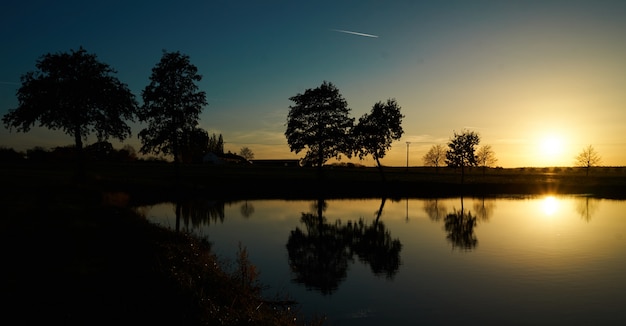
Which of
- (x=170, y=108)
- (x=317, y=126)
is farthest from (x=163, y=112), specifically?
(x=317, y=126)

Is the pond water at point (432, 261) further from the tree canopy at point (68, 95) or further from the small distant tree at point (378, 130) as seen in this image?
the small distant tree at point (378, 130)

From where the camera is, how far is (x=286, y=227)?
1227 inches

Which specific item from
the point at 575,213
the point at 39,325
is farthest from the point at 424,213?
the point at 39,325

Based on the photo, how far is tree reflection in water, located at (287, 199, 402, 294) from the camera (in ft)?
59.3

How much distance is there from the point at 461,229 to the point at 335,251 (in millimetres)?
12607

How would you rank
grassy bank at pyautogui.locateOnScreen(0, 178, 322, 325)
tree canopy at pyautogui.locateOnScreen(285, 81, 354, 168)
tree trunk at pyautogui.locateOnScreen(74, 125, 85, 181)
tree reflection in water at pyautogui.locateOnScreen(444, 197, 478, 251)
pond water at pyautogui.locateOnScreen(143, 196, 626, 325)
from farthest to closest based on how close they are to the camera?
tree canopy at pyautogui.locateOnScreen(285, 81, 354, 168) → tree trunk at pyautogui.locateOnScreen(74, 125, 85, 181) → tree reflection in water at pyautogui.locateOnScreen(444, 197, 478, 251) → pond water at pyautogui.locateOnScreen(143, 196, 626, 325) → grassy bank at pyautogui.locateOnScreen(0, 178, 322, 325)

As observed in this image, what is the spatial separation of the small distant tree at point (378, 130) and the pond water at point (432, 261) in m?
40.0

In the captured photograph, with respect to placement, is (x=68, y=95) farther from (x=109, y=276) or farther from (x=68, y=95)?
(x=109, y=276)

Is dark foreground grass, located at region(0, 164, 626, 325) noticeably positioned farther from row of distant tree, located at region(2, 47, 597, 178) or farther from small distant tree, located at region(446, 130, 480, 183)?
small distant tree, located at region(446, 130, 480, 183)

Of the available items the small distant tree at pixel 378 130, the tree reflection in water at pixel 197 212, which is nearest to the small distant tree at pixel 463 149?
the small distant tree at pixel 378 130

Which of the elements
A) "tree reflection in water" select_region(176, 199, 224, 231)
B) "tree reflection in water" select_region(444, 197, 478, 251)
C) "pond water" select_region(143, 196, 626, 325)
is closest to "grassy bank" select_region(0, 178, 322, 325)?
"pond water" select_region(143, 196, 626, 325)

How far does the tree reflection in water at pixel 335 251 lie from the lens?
18.1 meters

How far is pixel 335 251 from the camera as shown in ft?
75.8

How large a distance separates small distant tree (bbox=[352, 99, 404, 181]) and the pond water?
40.0 metres
